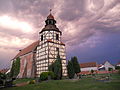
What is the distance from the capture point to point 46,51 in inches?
1379

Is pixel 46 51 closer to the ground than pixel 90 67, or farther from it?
farther from it

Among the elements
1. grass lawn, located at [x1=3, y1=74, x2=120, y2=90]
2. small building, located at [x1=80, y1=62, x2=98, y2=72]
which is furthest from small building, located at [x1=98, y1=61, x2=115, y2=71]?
grass lawn, located at [x1=3, y1=74, x2=120, y2=90]

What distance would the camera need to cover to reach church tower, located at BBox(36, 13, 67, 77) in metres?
34.6

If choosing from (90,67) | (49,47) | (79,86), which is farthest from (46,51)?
(90,67)

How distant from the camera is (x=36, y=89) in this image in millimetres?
16172

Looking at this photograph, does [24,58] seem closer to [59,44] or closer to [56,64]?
[59,44]

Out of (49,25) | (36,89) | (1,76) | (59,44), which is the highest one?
(49,25)

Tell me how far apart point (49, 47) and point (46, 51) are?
4.61 feet

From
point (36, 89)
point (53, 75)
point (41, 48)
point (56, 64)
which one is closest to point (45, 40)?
point (41, 48)

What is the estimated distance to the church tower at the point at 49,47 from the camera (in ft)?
114

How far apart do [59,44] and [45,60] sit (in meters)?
6.93

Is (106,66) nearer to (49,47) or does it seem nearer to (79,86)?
(49,47)

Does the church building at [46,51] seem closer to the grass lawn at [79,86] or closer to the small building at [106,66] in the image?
the grass lawn at [79,86]

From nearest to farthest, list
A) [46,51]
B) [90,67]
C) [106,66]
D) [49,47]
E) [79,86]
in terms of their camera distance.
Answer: [79,86]
[46,51]
[49,47]
[90,67]
[106,66]
